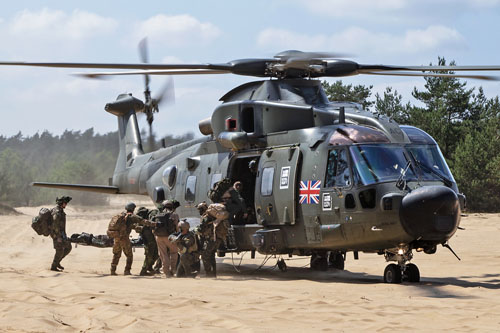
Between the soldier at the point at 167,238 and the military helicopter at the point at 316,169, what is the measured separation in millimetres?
959

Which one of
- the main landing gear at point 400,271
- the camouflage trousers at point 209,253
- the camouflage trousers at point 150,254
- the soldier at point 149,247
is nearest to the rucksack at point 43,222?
the soldier at point 149,247

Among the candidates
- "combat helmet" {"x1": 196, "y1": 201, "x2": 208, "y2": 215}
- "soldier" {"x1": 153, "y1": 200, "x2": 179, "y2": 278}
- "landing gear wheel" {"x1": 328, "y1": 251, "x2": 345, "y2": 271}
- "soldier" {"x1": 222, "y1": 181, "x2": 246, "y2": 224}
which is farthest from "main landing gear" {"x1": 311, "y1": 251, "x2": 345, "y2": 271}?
"soldier" {"x1": 153, "y1": 200, "x2": 179, "y2": 278}

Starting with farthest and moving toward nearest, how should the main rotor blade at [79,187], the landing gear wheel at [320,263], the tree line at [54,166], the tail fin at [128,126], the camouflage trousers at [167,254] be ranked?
1. the tree line at [54,166]
2. the tail fin at [128,126]
3. the main rotor blade at [79,187]
4. the landing gear wheel at [320,263]
5. the camouflage trousers at [167,254]

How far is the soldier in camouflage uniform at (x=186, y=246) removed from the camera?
12.0m

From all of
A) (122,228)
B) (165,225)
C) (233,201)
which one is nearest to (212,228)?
(233,201)

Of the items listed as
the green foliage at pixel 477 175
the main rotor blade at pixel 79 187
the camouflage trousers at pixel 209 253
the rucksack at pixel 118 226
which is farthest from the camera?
the green foliage at pixel 477 175

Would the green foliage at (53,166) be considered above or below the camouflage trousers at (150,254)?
above

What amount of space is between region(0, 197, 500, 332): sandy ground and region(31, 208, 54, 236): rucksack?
2.53 feet

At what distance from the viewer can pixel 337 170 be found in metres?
10.5

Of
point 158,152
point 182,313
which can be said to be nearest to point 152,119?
point 158,152

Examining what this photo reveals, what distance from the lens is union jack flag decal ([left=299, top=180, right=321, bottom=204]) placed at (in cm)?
1073

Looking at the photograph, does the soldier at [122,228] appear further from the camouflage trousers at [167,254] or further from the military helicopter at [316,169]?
the military helicopter at [316,169]

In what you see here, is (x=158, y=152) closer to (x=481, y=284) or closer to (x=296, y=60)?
(x=296, y=60)

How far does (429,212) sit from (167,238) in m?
4.72
